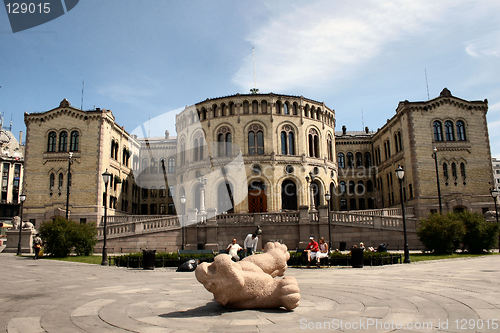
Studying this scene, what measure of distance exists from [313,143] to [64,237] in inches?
1245

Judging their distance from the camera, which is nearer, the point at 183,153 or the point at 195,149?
the point at 195,149

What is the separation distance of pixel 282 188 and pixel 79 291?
36.3 m

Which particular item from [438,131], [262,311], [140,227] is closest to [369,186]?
[438,131]

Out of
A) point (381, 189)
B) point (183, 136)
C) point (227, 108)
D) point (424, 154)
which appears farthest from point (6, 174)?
point (424, 154)

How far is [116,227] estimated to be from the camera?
31453mm

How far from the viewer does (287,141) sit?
155 ft

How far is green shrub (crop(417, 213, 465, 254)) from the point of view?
982 inches

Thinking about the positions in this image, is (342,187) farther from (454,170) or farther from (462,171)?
(462,171)

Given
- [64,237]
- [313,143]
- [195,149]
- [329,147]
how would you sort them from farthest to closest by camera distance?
1. [329,147]
2. [195,149]
3. [313,143]
4. [64,237]

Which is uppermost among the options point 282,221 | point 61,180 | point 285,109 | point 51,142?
point 285,109

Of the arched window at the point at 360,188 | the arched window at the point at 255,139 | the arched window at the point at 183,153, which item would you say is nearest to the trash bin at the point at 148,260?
the arched window at the point at 255,139

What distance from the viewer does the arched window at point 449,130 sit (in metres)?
45.9

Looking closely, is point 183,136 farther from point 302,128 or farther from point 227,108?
point 302,128

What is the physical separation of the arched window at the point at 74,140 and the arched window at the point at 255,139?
20505 millimetres
